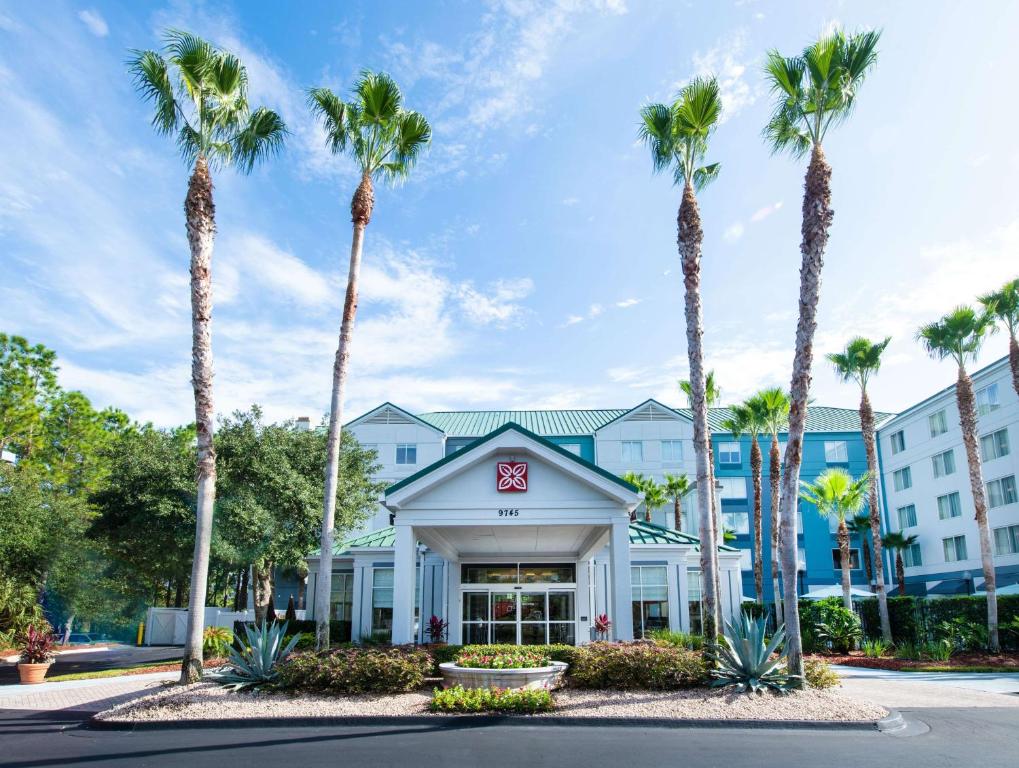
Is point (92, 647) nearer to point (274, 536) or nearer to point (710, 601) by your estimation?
point (274, 536)

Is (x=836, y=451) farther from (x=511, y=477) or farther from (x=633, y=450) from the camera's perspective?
(x=511, y=477)

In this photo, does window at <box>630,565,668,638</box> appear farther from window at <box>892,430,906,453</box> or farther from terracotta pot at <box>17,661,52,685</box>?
window at <box>892,430,906,453</box>

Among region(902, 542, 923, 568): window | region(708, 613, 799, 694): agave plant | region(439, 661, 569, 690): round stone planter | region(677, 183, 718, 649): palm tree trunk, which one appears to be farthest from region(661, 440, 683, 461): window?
region(439, 661, 569, 690): round stone planter

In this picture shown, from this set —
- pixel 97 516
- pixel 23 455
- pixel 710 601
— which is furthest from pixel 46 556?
pixel 710 601

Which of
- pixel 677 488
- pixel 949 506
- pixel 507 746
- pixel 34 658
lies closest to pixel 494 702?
pixel 507 746

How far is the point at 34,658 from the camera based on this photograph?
17844 mm

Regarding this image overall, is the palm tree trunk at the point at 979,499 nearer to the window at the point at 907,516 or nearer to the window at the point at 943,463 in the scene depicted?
the window at the point at 943,463

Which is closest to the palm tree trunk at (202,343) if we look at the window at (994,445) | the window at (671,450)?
the window at (671,450)

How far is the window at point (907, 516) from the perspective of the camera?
4503cm

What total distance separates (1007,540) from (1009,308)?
663 inches

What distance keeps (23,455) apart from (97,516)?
13.8 meters

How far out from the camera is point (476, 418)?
50719mm

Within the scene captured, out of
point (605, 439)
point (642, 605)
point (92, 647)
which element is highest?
point (605, 439)

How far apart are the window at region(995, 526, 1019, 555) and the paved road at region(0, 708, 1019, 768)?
93.4ft
